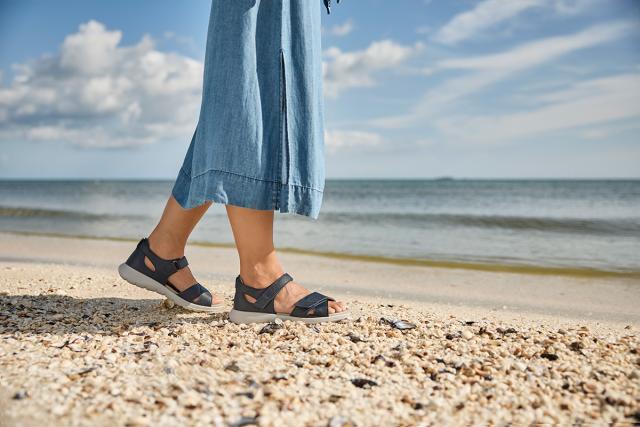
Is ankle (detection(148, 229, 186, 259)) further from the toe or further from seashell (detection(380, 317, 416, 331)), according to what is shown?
seashell (detection(380, 317, 416, 331))

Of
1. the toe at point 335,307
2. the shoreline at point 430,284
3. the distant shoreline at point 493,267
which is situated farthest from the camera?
the distant shoreline at point 493,267

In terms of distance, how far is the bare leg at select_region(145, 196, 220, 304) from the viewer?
2.28 m

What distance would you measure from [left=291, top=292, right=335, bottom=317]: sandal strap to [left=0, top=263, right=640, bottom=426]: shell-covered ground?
0.08 m

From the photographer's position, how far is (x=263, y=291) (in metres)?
2.13

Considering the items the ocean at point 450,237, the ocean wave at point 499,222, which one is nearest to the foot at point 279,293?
the ocean at point 450,237

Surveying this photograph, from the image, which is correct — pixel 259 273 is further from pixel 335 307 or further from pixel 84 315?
pixel 84 315

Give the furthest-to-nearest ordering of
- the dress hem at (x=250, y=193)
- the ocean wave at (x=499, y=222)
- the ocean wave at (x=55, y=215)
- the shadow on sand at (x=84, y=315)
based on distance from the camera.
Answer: the ocean wave at (x=55, y=215) < the ocean wave at (x=499, y=222) < the shadow on sand at (x=84, y=315) < the dress hem at (x=250, y=193)

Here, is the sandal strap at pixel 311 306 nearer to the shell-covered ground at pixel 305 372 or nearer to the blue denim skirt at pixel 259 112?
the shell-covered ground at pixel 305 372

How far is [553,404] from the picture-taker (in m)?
1.44

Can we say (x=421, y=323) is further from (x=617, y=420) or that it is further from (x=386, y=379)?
(x=617, y=420)

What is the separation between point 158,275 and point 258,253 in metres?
0.54

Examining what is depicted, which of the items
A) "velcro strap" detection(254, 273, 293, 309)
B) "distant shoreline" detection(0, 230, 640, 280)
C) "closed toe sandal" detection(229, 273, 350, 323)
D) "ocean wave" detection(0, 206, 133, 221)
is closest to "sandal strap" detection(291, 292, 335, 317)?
"closed toe sandal" detection(229, 273, 350, 323)

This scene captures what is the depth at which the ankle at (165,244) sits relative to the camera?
2.30 metres

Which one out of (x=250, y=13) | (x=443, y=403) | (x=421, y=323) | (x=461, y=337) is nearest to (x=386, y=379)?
(x=443, y=403)
